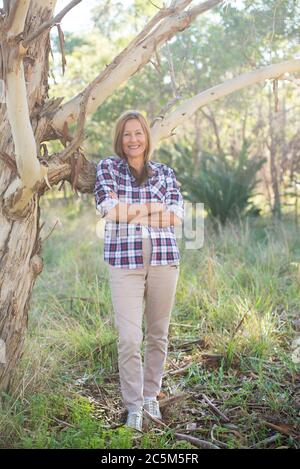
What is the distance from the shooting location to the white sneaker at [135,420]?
314cm

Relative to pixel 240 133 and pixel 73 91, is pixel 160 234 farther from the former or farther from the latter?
pixel 240 133

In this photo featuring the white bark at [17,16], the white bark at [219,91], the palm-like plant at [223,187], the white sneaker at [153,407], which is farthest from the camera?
the palm-like plant at [223,187]

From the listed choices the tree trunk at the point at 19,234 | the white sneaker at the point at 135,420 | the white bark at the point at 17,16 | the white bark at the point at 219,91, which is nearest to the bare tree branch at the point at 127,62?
the tree trunk at the point at 19,234

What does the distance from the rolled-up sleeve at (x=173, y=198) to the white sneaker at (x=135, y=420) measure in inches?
44.0

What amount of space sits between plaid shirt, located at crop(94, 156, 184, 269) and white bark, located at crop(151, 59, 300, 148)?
29cm

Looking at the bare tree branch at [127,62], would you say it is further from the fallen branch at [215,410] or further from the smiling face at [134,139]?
the fallen branch at [215,410]

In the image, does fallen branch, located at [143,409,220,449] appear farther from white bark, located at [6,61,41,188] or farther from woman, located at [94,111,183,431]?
white bark, located at [6,61,41,188]

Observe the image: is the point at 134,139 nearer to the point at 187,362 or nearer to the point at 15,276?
the point at 15,276

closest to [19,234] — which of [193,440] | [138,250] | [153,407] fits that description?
[138,250]

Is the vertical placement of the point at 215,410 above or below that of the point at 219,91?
below

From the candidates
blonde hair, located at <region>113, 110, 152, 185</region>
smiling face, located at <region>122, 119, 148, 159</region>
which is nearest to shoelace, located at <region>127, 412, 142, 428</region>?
blonde hair, located at <region>113, 110, 152, 185</region>

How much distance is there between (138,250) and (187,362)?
128 cm

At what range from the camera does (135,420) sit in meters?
3.15

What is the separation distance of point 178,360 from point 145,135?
5.54ft
